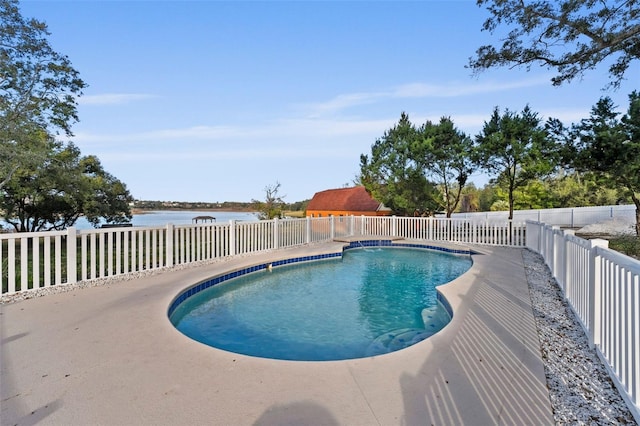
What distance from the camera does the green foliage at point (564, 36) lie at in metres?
7.30

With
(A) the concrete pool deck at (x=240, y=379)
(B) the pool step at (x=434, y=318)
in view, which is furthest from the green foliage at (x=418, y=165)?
(A) the concrete pool deck at (x=240, y=379)

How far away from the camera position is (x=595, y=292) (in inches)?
109

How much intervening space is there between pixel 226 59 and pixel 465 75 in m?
7.50

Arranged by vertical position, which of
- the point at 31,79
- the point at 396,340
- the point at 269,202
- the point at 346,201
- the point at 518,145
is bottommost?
the point at 396,340

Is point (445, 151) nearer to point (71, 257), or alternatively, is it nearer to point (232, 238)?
point (232, 238)

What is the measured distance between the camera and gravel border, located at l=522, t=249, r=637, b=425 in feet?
6.37

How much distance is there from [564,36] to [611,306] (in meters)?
8.47

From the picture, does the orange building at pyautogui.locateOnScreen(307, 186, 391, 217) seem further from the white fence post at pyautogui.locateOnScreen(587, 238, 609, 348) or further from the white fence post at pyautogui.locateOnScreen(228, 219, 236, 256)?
the white fence post at pyautogui.locateOnScreen(587, 238, 609, 348)

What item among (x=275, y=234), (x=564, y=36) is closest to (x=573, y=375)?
(x=275, y=234)

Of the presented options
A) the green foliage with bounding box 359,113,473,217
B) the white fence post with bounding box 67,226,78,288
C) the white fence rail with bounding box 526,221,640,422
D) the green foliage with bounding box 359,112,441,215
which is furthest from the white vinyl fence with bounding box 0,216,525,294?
the white fence rail with bounding box 526,221,640,422

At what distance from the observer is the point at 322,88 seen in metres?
13.1

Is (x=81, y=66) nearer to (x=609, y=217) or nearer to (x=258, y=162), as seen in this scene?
(x=258, y=162)

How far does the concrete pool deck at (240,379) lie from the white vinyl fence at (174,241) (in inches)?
50.0

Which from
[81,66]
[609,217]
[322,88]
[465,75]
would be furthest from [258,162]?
[609,217]
